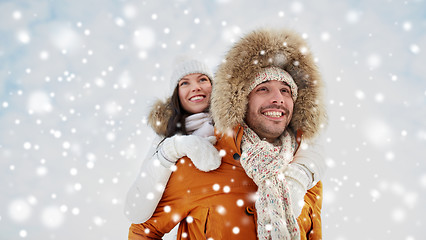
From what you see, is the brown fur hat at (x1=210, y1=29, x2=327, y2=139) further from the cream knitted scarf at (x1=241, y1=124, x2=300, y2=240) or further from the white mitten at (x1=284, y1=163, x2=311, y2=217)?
the white mitten at (x1=284, y1=163, x2=311, y2=217)

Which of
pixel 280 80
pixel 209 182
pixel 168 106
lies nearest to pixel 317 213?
pixel 209 182

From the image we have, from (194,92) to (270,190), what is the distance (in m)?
0.89

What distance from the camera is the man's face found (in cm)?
170

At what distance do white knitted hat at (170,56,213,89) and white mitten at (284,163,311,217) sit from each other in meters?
0.94

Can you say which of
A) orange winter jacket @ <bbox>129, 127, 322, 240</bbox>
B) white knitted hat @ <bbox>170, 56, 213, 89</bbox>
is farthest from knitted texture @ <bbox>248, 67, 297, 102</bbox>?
white knitted hat @ <bbox>170, 56, 213, 89</bbox>

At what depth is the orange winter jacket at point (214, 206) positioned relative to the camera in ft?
5.05

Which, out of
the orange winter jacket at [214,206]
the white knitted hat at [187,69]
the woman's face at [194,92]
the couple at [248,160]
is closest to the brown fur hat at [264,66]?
the couple at [248,160]

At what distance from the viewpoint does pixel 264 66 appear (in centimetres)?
178

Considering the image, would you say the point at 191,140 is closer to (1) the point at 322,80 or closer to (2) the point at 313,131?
(2) the point at 313,131

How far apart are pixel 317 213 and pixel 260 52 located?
3.04 feet

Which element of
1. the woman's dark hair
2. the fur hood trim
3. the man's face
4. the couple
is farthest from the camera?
the fur hood trim

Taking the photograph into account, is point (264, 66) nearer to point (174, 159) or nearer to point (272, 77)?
point (272, 77)

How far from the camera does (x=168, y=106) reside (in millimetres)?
2182

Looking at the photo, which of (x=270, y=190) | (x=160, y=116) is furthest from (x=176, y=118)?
(x=270, y=190)
